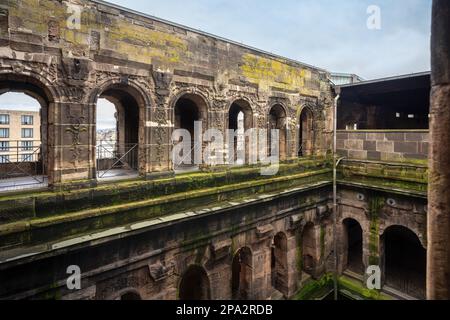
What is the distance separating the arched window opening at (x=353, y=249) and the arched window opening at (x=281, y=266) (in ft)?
11.5

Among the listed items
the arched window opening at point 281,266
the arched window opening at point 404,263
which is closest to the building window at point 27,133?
the arched window opening at point 281,266

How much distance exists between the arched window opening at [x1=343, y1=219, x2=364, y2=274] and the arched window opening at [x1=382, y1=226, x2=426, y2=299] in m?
1.07

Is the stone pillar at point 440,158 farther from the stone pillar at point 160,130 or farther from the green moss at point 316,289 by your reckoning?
the green moss at point 316,289

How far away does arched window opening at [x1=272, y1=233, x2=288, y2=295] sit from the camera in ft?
32.5

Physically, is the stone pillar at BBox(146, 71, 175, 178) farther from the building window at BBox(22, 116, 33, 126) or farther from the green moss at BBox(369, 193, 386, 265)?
the building window at BBox(22, 116, 33, 126)

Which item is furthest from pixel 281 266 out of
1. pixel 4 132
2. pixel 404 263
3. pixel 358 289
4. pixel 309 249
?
pixel 4 132

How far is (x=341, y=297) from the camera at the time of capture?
10.9 metres

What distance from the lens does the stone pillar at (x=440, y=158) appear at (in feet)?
8.18

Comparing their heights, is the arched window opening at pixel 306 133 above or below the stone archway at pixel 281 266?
above

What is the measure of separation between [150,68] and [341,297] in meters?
11.6

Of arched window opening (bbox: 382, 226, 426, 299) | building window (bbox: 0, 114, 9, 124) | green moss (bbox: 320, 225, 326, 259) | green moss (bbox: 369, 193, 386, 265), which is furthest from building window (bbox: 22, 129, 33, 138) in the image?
arched window opening (bbox: 382, 226, 426, 299)

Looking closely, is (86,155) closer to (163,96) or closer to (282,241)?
(163,96)

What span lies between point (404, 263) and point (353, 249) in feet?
7.29
